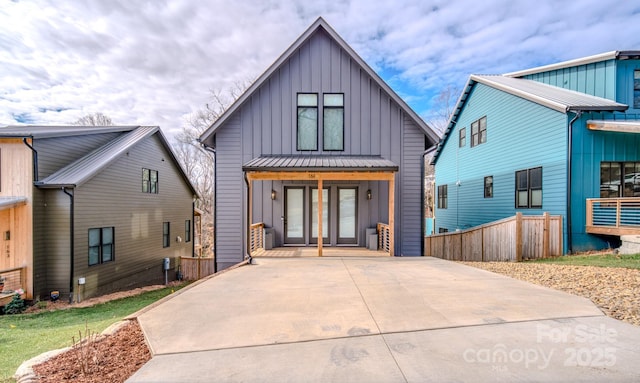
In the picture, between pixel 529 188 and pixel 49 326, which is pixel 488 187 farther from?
pixel 49 326

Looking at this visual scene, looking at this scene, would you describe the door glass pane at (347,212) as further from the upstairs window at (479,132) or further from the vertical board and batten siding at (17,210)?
the vertical board and batten siding at (17,210)

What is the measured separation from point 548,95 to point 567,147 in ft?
8.89

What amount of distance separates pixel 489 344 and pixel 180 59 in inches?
932

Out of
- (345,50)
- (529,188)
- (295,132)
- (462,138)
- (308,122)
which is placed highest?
(345,50)

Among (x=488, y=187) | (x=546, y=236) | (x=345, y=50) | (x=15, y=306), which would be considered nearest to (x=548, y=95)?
(x=488, y=187)

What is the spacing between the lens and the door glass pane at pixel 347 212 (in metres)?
9.76

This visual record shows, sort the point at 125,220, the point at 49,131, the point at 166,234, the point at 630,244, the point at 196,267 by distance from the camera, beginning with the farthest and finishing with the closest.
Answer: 1. the point at 166,234
2. the point at 196,267
3. the point at 125,220
4. the point at 49,131
5. the point at 630,244

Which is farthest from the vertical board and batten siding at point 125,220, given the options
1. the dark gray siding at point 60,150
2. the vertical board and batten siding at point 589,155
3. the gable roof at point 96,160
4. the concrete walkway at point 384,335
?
the vertical board and batten siding at point 589,155

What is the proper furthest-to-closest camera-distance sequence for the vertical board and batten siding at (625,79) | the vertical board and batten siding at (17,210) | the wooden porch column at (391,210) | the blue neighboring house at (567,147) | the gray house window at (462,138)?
the gray house window at (462,138) < the vertical board and batten siding at (625,79) < the blue neighboring house at (567,147) < the vertical board and batten siding at (17,210) < the wooden porch column at (391,210)

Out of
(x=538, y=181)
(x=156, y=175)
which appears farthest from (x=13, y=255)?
(x=538, y=181)

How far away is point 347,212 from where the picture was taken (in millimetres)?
9781

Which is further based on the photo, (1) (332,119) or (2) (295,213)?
(2) (295,213)

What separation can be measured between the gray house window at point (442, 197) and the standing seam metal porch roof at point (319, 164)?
36.2 ft

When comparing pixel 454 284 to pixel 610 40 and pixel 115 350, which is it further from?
pixel 610 40
